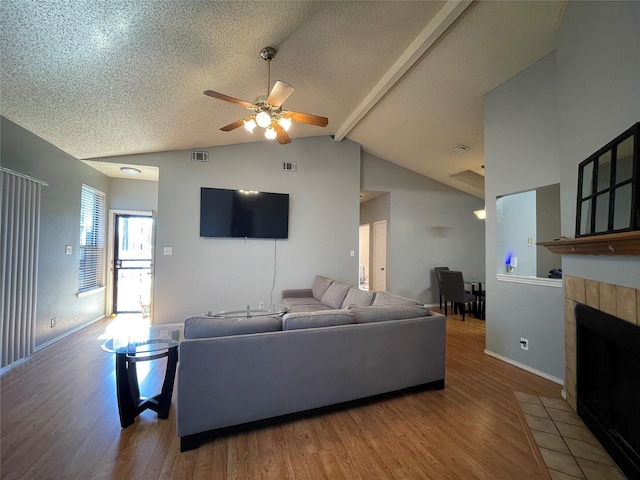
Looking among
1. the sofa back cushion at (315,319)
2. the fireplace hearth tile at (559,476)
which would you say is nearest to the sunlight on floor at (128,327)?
the sofa back cushion at (315,319)

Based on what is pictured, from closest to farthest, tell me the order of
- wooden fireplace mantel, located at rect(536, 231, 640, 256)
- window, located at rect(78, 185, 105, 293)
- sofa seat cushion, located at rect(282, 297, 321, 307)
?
wooden fireplace mantel, located at rect(536, 231, 640, 256), sofa seat cushion, located at rect(282, 297, 321, 307), window, located at rect(78, 185, 105, 293)

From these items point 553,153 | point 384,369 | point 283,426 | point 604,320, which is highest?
point 553,153

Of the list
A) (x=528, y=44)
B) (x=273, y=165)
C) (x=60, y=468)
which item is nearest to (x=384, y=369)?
(x=60, y=468)

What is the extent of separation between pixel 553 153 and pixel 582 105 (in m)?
0.86

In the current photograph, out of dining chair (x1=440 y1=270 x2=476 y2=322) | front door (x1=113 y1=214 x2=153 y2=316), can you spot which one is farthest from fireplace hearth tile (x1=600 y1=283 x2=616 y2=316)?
front door (x1=113 y1=214 x2=153 y2=316)

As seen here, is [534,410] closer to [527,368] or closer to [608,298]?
[608,298]

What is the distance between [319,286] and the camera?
4.67 m

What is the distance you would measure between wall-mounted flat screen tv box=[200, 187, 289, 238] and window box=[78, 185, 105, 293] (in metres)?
1.82

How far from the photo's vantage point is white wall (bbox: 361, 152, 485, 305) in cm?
620

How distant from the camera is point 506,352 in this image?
10.7 feet

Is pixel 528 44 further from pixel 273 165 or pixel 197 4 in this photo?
pixel 273 165

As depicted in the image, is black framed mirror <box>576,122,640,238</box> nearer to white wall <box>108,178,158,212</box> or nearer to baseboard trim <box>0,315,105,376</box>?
baseboard trim <box>0,315,105,376</box>

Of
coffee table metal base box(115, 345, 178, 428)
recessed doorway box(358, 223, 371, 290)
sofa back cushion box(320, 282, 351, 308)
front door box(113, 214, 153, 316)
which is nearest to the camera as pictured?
coffee table metal base box(115, 345, 178, 428)

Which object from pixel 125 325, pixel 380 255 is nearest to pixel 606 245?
pixel 380 255
